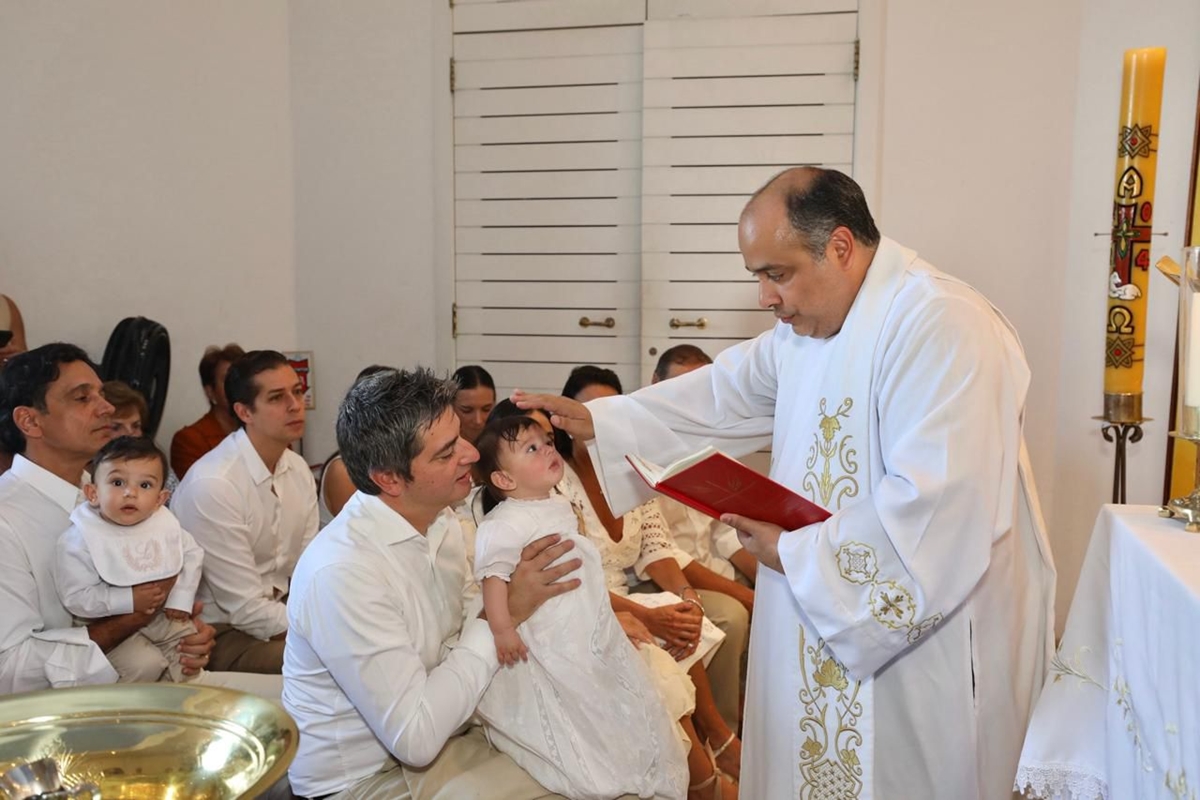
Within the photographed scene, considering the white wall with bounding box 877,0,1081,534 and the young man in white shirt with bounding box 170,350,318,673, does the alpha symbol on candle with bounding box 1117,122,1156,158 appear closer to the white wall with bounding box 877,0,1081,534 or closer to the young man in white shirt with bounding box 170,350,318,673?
the white wall with bounding box 877,0,1081,534

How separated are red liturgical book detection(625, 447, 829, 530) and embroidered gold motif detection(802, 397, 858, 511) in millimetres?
127

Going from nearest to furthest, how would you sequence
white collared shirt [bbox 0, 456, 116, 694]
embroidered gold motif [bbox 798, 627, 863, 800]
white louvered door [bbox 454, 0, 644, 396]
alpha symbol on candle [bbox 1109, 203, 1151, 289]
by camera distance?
embroidered gold motif [bbox 798, 627, 863, 800] < white collared shirt [bbox 0, 456, 116, 694] < alpha symbol on candle [bbox 1109, 203, 1151, 289] < white louvered door [bbox 454, 0, 644, 396]

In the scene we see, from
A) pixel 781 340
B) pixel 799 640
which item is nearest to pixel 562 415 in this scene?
pixel 781 340

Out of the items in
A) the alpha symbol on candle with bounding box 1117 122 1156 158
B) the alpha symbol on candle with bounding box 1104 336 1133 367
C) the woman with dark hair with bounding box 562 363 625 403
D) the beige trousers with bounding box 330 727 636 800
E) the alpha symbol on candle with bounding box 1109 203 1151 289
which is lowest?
the beige trousers with bounding box 330 727 636 800

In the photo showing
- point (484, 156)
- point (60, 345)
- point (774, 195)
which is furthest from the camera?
point (484, 156)

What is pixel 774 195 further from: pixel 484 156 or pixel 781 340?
pixel 484 156

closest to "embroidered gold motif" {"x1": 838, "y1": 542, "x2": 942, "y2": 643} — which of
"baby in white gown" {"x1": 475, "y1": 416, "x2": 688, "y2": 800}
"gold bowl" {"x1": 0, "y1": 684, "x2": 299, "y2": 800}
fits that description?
"baby in white gown" {"x1": 475, "y1": 416, "x2": 688, "y2": 800}

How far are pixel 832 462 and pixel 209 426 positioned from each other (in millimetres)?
2945

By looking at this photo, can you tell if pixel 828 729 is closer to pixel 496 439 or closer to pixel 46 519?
pixel 496 439

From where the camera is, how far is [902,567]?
2.10m

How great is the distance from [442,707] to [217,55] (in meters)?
4.25

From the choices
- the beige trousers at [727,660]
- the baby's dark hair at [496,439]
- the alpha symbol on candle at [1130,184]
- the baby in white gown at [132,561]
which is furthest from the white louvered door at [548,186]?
the baby's dark hair at [496,439]

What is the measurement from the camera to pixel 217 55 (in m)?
5.34

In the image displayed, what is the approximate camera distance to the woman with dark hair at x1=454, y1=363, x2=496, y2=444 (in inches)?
159
